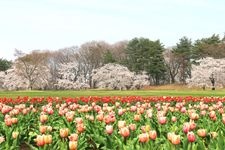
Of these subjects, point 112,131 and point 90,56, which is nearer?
point 112,131

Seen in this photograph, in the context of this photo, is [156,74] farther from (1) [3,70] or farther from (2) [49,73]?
(1) [3,70]

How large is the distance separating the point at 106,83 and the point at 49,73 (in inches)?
538

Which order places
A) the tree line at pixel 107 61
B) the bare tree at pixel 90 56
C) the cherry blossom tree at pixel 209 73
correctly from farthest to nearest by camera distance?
the bare tree at pixel 90 56 → the tree line at pixel 107 61 → the cherry blossom tree at pixel 209 73

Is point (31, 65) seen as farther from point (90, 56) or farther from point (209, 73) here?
point (209, 73)

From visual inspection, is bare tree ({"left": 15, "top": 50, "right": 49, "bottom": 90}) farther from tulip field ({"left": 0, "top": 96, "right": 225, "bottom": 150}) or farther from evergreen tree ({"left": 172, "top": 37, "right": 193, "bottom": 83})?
tulip field ({"left": 0, "top": 96, "right": 225, "bottom": 150})

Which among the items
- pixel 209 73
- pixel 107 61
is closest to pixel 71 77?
pixel 107 61

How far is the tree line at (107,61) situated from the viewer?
76.2 metres

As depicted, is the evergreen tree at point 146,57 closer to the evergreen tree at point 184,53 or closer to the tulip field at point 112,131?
the evergreen tree at point 184,53

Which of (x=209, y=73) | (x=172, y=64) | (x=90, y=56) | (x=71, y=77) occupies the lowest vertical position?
(x=209, y=73)

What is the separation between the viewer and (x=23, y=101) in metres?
15.5

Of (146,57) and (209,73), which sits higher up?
(146,57)

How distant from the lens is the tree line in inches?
3002

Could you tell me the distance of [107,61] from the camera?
260 feet

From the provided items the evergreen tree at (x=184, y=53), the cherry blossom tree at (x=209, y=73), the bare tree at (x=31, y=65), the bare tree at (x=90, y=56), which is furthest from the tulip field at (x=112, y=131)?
the bare tree at (x=90, y=56)
